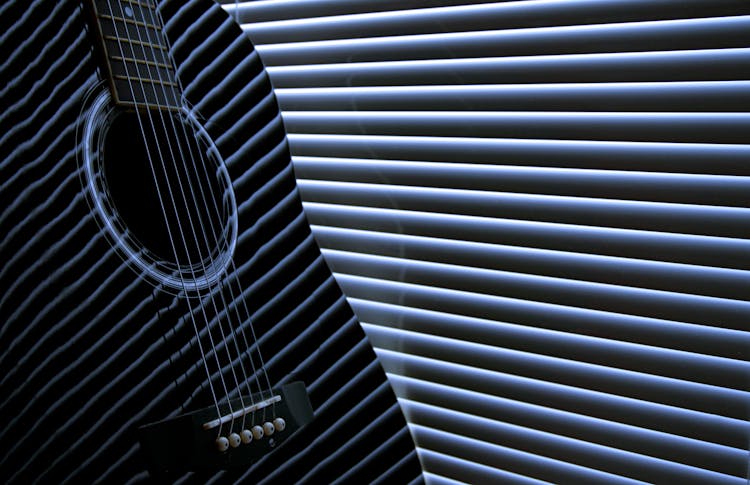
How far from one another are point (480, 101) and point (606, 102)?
0.69 ft

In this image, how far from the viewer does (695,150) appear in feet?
3.47

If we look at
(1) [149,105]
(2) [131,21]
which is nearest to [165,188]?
(1) [149,105]

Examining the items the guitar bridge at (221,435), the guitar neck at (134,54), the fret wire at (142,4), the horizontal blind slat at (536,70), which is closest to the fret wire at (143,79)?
the guitar neck at (134,54)

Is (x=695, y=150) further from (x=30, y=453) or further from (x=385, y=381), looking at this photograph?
(x=30, y=453)

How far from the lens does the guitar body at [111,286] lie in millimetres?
878

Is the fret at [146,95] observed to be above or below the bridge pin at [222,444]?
above

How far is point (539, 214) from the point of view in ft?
3.88

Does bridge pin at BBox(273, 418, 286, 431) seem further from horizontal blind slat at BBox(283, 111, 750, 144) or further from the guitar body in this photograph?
horizontal blind slat at BBox(283, 111, 750, 144)

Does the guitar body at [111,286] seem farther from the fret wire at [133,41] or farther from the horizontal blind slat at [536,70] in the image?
the horizontal blind slat at [536,70]

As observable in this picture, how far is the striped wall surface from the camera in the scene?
3.49 ft

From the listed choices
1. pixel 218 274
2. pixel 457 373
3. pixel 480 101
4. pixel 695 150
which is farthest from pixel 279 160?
pixel 695 150

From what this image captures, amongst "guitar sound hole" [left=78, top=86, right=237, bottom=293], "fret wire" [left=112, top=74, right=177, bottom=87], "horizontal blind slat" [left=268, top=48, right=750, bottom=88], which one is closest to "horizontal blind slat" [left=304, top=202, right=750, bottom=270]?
"horizontal blind slat" [left=268, top=48, right=750, bottom=88]

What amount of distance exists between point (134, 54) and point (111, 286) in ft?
1.10

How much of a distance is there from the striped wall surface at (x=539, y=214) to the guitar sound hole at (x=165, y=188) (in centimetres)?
38
